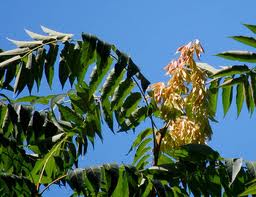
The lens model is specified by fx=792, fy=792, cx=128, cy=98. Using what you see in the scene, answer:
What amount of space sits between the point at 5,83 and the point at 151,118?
759 millimetres

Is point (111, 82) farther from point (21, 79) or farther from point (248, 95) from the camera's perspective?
point (248, 95)

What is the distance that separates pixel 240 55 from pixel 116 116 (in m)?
0.84

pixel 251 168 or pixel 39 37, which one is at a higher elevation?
pixel 39 37

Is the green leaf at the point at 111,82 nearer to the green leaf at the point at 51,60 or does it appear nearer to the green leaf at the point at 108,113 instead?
the green leaf at the point at 108,113

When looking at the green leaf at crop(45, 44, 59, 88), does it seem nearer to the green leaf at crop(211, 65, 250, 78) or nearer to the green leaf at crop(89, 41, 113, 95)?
the green leaf at crop(89, 41, 113, 95)

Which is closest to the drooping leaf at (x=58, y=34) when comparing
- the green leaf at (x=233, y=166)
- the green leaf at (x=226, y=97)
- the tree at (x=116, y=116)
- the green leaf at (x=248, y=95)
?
the tree at (x=116, y=116)

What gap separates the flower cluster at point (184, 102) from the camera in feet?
13.4

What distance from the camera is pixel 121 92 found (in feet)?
13.1

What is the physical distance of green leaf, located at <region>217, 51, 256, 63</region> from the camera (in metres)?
3.59

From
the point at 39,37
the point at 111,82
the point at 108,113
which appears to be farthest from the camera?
the point at 39,37

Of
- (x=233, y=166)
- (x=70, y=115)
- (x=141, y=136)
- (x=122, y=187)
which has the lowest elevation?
(x=122, y=187)

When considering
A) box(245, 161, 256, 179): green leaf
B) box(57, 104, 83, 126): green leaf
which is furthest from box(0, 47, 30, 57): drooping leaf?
box(245, 161, 256, 179): green leaf

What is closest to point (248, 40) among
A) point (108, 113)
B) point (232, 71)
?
point (232, 71)

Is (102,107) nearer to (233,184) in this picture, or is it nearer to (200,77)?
(200,77)
